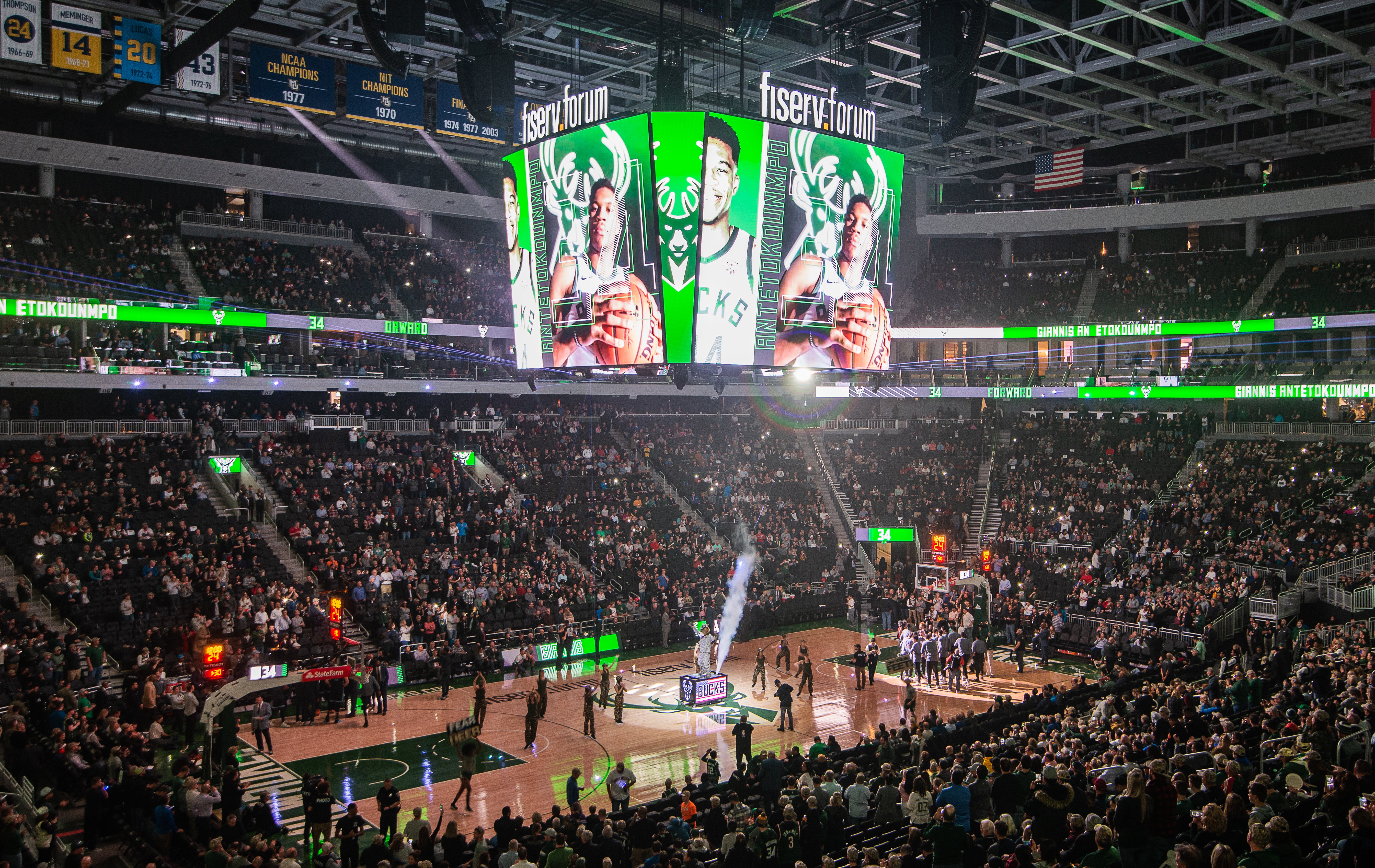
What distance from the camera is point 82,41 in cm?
2416

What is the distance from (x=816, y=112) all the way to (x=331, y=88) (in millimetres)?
13930

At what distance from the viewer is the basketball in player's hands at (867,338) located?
75.6 feet

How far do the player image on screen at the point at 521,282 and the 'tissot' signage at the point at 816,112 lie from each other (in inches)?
242

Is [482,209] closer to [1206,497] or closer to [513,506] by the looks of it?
[513,506]

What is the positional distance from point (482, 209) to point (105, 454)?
20.2 meters

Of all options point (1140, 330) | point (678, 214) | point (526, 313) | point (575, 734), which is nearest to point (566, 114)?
point (678, 214)

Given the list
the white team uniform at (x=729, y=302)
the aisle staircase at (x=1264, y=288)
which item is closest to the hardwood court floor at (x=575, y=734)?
the white team uniform at (x=729, y=302)

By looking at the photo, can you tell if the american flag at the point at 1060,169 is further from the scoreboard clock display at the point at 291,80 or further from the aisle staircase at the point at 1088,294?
the scoreboard clock display at the point at 291,80

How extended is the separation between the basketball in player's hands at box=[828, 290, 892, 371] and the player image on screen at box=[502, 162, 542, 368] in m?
6.73

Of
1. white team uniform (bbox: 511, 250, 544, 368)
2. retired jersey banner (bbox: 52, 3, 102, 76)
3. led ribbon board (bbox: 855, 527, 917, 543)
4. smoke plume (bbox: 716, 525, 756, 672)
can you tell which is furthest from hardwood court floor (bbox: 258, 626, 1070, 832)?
retired jersey banner (bbox: 52, 3, 102, 76)

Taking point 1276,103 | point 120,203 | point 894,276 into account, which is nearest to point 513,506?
point 894,276

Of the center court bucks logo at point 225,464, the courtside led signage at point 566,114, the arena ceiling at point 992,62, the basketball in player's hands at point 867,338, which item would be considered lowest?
the center court bucks logo at point 225,464

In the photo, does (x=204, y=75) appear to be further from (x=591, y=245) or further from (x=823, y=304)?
(x=823, y=304)

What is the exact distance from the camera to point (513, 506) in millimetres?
33250
